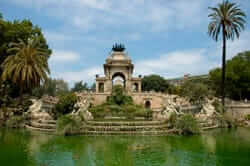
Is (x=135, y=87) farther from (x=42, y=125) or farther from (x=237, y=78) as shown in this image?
(x=42, y=125)

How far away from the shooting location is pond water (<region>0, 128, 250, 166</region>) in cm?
1306

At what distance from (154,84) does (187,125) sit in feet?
195

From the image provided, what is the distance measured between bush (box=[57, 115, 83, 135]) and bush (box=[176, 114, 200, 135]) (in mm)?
9850

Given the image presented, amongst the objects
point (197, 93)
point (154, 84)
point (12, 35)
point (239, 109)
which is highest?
point (12, 35)

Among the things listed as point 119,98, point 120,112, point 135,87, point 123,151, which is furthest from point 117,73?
point 123,151

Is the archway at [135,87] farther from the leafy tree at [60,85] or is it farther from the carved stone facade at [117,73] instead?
the leafy tree at [60,85]

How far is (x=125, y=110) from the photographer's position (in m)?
37.6

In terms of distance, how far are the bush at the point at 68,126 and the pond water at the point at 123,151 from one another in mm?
1064

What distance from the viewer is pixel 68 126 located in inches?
863

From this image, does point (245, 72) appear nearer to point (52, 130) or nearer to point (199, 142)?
point (199, 142)

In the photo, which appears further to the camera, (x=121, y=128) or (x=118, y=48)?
(x=118, y=48)

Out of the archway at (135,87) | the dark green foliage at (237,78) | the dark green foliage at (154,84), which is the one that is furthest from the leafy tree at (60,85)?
the dark green foliage at (237,78)

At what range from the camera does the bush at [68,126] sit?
21922 mm

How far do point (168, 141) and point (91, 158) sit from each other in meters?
7.86
